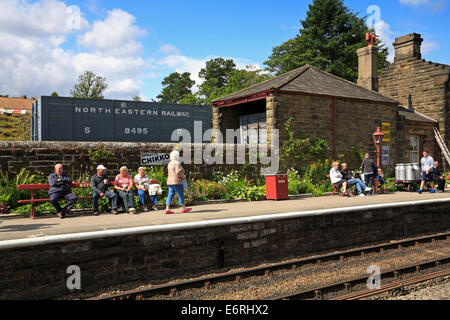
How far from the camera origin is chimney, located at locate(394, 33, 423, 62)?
20.5m

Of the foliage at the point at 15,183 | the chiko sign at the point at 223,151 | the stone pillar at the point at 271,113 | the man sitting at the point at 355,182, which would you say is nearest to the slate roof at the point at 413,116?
the man sitting at the point at 355,182

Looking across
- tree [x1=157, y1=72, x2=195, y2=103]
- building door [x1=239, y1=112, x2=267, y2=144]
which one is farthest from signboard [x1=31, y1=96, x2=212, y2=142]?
tree [x1=157, y1=72, x2=195, y2=103]

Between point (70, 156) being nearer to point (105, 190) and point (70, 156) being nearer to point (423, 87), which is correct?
point (105, 190)

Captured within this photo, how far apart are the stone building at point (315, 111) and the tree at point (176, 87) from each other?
47.3 meters

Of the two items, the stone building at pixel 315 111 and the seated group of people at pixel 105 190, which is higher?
the stone building at pixel 315 111

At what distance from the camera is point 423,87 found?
19.9m

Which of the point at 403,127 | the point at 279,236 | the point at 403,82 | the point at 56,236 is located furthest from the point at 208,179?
→ the point at 403,82

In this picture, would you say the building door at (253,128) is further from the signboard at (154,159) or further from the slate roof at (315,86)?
the signboard at (154,159)

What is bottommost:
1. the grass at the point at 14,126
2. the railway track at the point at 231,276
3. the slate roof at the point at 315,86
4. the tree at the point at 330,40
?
the railway track at the point at 231,276

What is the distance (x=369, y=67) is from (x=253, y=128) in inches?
302

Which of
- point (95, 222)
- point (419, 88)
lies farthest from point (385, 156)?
point (95, 222)

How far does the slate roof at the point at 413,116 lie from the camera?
18.3 meters

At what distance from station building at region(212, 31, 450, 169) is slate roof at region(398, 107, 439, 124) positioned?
41mm
